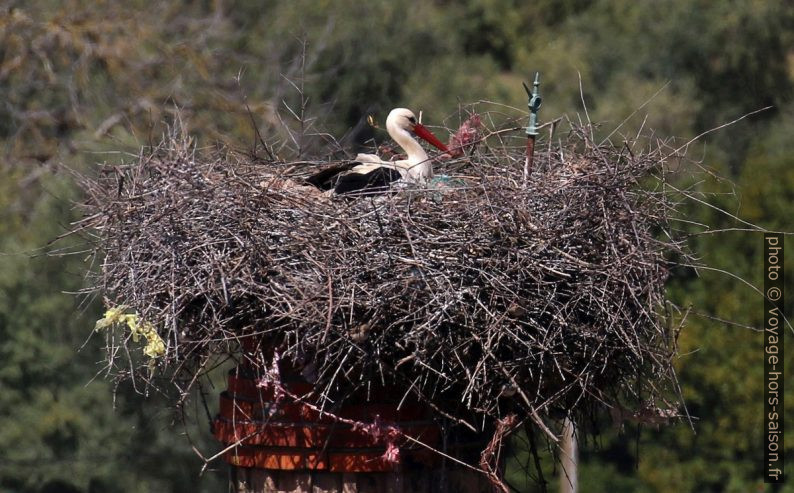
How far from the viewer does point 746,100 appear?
22016 mm

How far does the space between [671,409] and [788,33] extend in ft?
63.9

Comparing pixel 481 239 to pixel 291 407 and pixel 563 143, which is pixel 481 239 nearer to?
pixel 291 407

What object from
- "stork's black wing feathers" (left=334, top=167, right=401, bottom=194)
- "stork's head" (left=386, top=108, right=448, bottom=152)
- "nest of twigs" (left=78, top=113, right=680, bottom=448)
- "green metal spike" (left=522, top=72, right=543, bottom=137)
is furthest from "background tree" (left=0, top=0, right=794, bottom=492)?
"nest of twigs" (left=78, top=113, right=680, bottom=448)

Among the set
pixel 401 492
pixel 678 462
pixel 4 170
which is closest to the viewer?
pixel 401 492

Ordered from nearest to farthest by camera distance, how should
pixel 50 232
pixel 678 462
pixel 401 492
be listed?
1. pixel 401 492
2. pixel 50 232
3. pixel 678 462

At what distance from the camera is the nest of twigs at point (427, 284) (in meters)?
4.45

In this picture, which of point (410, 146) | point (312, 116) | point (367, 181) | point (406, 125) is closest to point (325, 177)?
point (367, 181)

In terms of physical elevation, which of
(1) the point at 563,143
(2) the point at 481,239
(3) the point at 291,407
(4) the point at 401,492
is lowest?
(4) the point at 401,492

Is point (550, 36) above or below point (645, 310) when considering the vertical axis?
above

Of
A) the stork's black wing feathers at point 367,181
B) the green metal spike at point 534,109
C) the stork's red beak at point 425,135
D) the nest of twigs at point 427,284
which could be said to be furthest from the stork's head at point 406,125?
the nest of twigs at point 427,284

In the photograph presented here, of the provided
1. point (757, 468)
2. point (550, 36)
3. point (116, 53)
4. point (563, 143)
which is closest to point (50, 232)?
point (116, 53)

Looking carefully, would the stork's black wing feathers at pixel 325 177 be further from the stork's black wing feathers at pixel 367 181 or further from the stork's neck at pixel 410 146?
the stork's neck at pixel 410 146

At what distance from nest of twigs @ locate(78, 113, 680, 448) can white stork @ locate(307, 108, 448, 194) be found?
15.9 inches

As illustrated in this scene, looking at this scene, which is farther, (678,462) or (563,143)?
(678,462)
